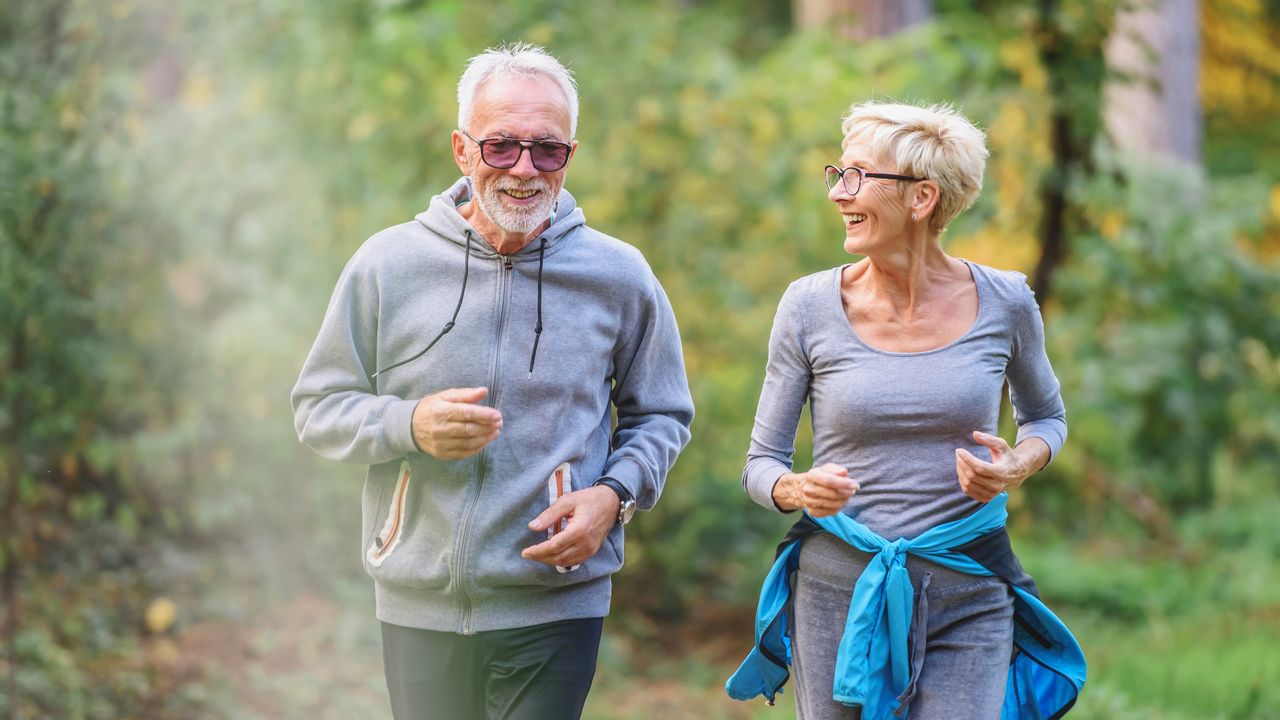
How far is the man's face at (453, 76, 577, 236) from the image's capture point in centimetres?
315

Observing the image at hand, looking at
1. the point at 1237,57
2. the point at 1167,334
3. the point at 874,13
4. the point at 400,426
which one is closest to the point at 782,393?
the point at 400,426

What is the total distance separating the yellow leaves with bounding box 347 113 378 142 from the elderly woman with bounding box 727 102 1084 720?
13.8 feet

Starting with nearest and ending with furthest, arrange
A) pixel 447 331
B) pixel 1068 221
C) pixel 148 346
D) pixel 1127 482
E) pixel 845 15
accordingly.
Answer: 1. pixel 447 331
2. pixel 148 346
3. pixel 1068 221
4. pixel 845 15
5. pixel 1127 482

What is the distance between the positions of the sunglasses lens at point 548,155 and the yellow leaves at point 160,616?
504 cm

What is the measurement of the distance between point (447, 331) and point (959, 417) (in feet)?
3.95

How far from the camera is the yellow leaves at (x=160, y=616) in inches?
286

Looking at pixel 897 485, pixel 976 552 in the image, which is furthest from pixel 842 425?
pixel 976 552

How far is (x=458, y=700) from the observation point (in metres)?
3.23

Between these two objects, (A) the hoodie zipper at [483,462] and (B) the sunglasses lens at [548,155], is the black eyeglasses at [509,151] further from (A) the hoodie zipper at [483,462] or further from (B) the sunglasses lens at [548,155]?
(A) the hoodie zipper at [483,462]

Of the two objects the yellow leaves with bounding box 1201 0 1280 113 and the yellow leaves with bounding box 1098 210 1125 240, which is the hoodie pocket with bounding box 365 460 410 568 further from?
the yellow leaves with bounding box 1201 0 1280 113

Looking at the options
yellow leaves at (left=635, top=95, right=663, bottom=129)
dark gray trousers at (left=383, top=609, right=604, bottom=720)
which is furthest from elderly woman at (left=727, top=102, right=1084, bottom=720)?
yellow leaves at (left=635, top=95, right=663, bottom=129)

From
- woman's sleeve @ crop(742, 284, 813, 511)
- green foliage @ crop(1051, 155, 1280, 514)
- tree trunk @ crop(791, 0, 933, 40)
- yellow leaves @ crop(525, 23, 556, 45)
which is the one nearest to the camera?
woman's sleeve @ crop(742, 284, 813, 511)

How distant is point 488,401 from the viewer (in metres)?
3.19

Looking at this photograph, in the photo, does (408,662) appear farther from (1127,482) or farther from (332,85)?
(1127,482)
